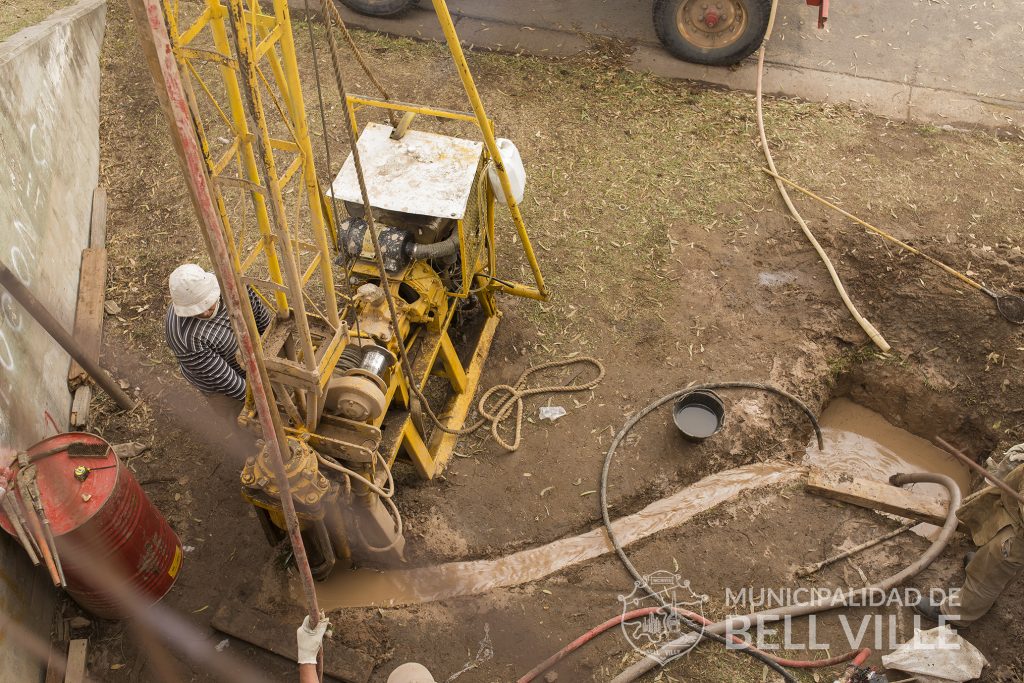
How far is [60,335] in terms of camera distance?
5660mm

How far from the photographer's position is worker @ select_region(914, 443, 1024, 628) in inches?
182

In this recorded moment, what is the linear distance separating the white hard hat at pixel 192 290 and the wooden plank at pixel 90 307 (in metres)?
2.08

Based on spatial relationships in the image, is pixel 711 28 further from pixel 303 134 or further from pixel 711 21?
pixel 303 134

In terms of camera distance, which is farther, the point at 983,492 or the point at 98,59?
the point at 98,59

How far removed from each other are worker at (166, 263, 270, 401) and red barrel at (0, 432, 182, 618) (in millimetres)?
765

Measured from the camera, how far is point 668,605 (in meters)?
5.12

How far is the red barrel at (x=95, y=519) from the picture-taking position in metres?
4.44

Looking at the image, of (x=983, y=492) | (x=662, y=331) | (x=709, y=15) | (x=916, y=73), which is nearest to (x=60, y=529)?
(x=662, y=331)

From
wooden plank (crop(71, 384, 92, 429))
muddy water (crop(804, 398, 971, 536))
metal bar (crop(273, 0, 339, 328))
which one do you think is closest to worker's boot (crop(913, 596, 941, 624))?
muddy water (crop(804, 398, 971, 536))

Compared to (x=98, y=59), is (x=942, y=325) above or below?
below

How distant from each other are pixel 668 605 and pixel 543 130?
5635mm

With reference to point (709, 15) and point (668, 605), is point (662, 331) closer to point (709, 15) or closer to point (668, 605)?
point (668, 605)

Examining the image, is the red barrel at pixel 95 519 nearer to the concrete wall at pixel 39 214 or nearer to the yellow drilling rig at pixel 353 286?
the concrete wall at pixel 39 214

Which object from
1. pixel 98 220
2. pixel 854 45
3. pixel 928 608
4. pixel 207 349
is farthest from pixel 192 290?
pixel 854 45
